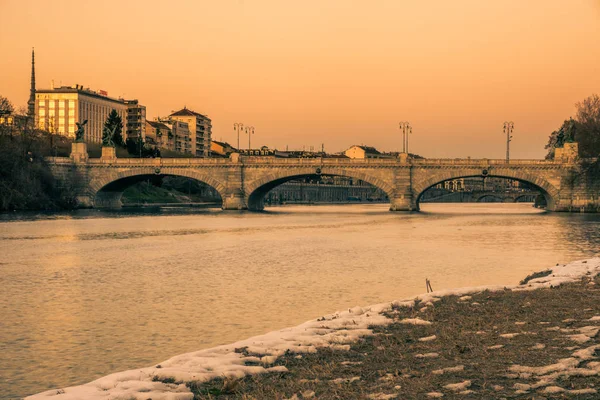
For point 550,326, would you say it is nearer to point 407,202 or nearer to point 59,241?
point 59,241

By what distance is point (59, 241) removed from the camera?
41.2 m

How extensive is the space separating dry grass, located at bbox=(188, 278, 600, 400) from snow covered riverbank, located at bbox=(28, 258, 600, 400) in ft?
0.85

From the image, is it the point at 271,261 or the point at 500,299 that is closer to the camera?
the point at 500,299

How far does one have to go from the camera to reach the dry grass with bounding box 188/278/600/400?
8.84m

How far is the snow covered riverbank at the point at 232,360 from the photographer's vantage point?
30.7ft

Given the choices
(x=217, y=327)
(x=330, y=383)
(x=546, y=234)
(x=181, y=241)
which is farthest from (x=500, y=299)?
(x=546, y=234)

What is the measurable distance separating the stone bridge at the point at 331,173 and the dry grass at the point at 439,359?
246 feet

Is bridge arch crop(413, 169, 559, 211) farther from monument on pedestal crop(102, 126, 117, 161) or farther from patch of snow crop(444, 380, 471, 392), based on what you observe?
patch of snow crop(444, 380, 471, 392)

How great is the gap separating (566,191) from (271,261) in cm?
6505

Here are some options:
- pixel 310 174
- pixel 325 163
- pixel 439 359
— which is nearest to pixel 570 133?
pixel 325 163

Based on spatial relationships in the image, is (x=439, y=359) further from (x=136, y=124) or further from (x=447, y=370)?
(x=136, y=124)

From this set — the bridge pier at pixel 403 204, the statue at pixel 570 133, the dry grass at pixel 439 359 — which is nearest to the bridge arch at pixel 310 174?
the bridge pier at pixel 403 204

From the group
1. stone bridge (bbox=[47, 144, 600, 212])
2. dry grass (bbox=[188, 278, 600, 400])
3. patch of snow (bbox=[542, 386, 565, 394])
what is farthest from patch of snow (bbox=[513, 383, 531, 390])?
stone bridge (bbox=[47, 144, 600, 212])

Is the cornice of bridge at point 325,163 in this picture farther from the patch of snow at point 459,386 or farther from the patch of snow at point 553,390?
the patch of snow at point 553,390
